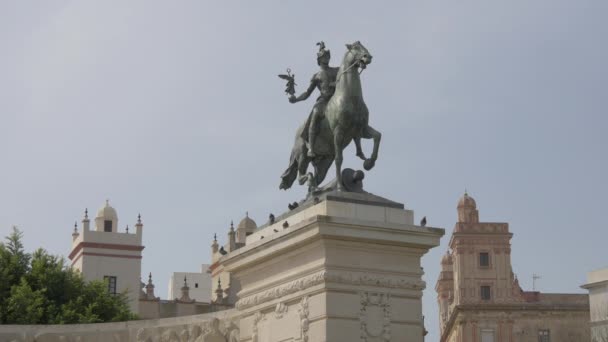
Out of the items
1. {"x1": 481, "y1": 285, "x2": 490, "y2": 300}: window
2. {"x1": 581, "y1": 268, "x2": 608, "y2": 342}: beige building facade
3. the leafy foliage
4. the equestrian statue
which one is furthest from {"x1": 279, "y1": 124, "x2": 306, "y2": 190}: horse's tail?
{"x1": 481, "y1": 285, "x2": 490, "y2": 300}: window

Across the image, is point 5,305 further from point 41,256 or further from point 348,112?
point 348,112

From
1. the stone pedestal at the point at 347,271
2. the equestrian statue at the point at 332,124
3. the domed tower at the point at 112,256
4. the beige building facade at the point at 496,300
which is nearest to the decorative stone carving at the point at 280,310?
the stone pedestal at the point at 347,271

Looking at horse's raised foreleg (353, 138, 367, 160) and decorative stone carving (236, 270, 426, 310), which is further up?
horse's raised foreleg (353, 138, 367, 160)

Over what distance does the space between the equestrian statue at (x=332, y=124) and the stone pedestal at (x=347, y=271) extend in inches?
21.3

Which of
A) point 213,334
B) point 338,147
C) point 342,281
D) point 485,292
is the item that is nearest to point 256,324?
point 213,334

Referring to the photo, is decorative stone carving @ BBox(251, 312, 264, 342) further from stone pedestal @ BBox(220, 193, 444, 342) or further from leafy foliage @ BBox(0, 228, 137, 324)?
leafy foliage @ BBox(0, 228, 137, 324)

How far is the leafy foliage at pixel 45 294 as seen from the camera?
81.3 ft

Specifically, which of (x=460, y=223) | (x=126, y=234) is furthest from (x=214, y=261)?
(x=460, y=223)

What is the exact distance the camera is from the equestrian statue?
12.2 meters

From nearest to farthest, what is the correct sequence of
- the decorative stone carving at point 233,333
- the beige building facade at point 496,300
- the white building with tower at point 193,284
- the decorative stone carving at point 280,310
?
1. the decorative stone carving at point 280,310
2. the decorative stone carving at point 233,333
3. the white building with tower at point 193,284
4. the beige building facade at point 496,300

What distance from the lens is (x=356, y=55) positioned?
1218cm

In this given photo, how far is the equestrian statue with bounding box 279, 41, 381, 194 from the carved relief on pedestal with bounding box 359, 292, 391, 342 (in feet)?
3.98

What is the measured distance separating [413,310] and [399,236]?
778mm

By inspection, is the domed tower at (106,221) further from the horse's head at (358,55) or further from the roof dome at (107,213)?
the horse's head at (358,55)
